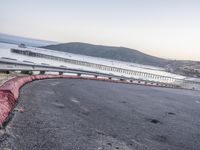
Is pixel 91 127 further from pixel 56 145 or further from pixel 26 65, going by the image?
pixel 26 65

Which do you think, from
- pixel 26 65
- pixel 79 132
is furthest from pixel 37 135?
pixel 26 65

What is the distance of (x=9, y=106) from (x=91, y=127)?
7.76 feet

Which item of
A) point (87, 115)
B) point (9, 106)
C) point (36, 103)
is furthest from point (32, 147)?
point (36, 103)

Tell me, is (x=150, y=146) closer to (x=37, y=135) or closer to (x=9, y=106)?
(x=37, y=135)

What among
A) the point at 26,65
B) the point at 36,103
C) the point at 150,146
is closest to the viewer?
the point at 150,146

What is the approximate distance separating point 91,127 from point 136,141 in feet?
4.30

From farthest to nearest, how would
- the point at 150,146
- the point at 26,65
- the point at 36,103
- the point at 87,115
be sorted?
the point at 26,65 < the point at 36,103 < the point at 87,115 < the point at 150,146

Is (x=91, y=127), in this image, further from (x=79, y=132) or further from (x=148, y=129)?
(x=148, y=129)

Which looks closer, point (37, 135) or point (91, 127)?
point (37, 135)

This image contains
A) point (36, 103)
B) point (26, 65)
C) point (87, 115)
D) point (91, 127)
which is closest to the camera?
point (91, 127)

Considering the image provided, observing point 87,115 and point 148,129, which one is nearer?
point 148,129

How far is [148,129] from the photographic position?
8.14 meters

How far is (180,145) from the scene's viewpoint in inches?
271

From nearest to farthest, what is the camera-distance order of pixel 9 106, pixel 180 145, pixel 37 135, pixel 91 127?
pixel 37 135 < pixel 180 145 < pixel 91 127 < pixel 9 106
